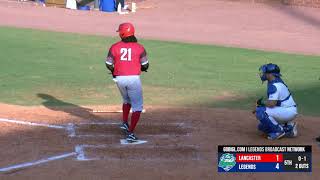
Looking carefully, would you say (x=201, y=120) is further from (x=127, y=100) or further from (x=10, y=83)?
(x=10, y=83)

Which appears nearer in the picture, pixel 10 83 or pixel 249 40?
pixel 10 83

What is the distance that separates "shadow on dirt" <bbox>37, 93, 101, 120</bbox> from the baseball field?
2 cm

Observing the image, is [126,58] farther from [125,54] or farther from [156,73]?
[156,73]

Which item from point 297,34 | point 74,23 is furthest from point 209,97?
point 74,23

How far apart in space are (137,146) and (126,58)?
4.13ft

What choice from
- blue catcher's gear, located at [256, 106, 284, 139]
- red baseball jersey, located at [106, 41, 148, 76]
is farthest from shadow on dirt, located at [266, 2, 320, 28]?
red baseball jersey, located at [106, 41, 148, 76]

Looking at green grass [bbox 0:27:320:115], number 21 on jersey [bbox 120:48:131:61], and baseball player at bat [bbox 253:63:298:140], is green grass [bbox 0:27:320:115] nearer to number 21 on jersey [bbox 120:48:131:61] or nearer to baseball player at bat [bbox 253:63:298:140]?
baseball player at bat [bbox 253:63:298:140]

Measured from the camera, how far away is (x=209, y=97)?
14344 mm

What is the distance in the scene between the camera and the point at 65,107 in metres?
13.1

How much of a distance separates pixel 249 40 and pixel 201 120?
37.9 feet

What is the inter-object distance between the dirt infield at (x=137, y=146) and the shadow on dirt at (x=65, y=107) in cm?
2

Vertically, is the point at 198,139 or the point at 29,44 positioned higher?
the point at 29,44

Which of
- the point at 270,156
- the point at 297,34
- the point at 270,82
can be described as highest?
the point at 297,34

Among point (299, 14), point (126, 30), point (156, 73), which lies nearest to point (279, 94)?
point (126, 30)
